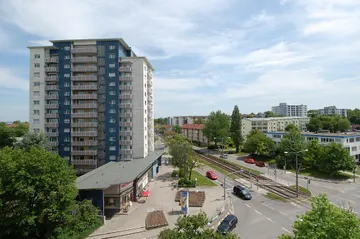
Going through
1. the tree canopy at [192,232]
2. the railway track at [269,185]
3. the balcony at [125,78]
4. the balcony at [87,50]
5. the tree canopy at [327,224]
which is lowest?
the railway track at [269,185]

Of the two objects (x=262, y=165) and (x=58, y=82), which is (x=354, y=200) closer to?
(x=262, y=165)

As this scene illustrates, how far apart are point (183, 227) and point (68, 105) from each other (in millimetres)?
48144

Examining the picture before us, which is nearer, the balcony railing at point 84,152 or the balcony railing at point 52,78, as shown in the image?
the balcony railing at point 84,152

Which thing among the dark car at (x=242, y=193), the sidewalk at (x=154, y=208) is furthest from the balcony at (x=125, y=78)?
the dark car at (x=242, y=193)

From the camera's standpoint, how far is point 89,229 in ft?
89.1

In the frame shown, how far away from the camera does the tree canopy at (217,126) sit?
91.5 metres

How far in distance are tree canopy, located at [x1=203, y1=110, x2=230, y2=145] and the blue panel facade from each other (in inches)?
2045

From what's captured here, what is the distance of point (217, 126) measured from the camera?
3642 inches

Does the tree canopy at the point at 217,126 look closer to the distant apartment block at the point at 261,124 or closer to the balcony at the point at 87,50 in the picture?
the distant apartment block at the point at 261,124

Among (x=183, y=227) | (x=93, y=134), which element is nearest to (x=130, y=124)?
(x=93, y=134)

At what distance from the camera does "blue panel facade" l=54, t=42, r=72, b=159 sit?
183 feet

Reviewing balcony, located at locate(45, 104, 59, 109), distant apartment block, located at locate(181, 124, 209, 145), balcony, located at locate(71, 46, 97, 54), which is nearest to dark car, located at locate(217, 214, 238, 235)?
balcony, located at locate(71, 46, 97, 54)

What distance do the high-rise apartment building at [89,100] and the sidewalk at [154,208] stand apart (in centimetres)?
1439

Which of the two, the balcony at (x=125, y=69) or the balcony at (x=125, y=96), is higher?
the balcony at (x=125, y=69)
